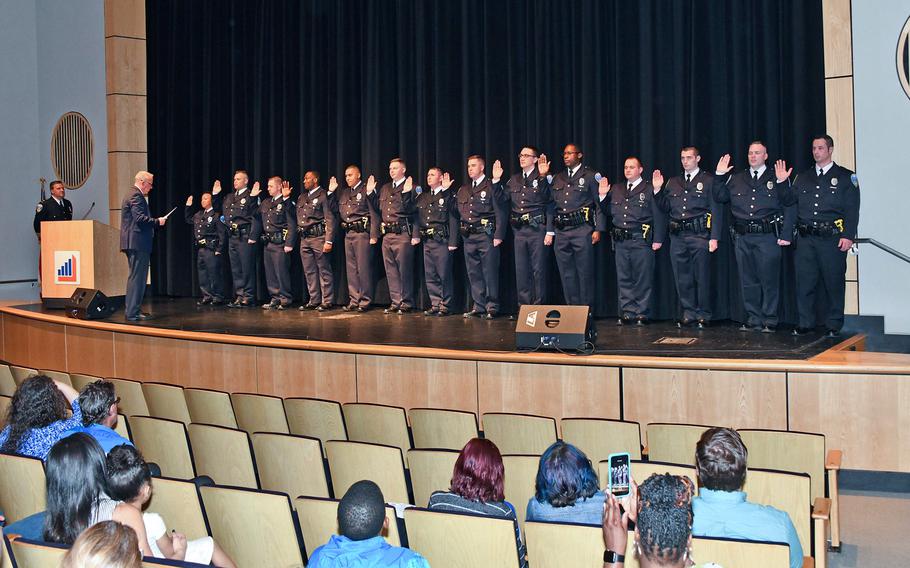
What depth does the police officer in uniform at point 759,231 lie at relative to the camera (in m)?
6.98

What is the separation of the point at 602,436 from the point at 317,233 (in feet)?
19.9

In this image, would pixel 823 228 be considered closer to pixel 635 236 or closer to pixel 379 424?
pixel 635 236

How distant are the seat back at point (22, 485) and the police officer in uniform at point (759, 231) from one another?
5.37 meters

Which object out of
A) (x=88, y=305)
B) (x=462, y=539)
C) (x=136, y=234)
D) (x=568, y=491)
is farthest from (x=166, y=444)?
(x=88, y=305)

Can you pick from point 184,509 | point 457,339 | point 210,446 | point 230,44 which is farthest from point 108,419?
point 230,44

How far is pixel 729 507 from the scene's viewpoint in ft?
8.83

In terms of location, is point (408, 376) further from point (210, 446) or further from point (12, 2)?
point (12, 2)

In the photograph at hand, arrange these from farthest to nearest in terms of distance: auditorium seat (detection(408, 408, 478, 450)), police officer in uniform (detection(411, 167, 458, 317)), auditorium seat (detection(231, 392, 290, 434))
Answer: police officer in uniform (detection(411, 167, 458, 317)) → auditorium seat (detection(231, 392, 290, 434)) → auditorium seat (detection(408, 408, 478, 450))

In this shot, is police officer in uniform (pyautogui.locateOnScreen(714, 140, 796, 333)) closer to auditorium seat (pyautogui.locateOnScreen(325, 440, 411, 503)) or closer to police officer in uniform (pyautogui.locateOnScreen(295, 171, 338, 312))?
police officer in uniform (pyautogui.locateOnScreen(295, 171, 338, 312))

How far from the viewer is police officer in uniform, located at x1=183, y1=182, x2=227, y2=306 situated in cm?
1023

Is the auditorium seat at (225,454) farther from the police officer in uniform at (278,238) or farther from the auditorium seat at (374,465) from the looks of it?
the police officer in uniform at (278,238)

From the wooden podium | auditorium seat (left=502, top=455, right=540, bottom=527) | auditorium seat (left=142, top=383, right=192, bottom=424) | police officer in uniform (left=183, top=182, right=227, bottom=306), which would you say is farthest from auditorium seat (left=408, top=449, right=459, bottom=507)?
police officer in uniform (left=183, top=182, right=227, bottom=306)

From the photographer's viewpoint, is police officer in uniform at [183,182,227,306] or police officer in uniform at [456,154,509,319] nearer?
police officer in uniform at [456,154,509,319]

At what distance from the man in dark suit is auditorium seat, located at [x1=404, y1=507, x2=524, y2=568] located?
5.91 metres
